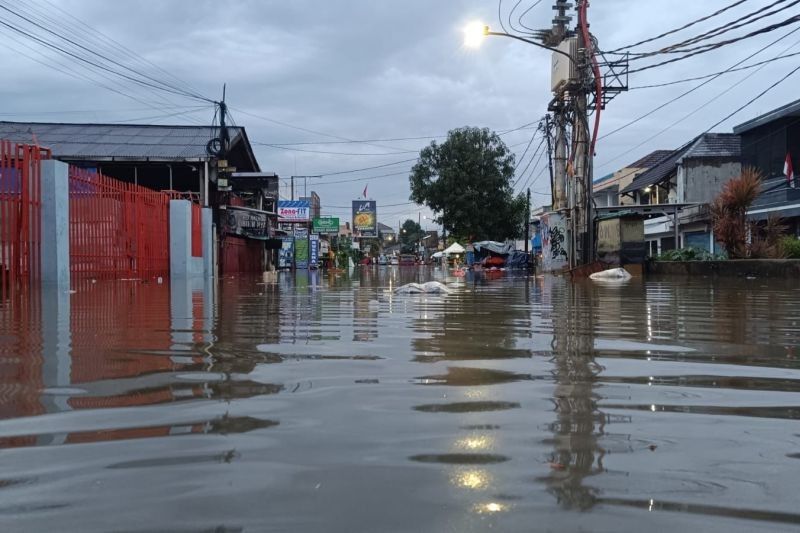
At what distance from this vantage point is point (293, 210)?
160 ft

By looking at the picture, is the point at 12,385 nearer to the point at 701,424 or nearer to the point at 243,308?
the point at 701,424

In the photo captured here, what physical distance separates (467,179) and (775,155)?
19125 mm

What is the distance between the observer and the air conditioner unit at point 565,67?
69.5 ft

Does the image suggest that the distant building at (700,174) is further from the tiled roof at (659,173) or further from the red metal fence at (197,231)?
the red metal fence at (197,231)

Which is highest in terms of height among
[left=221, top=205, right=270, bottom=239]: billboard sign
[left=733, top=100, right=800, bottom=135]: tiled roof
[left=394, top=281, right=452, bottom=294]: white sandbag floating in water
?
[left=733, top=100, right=800, bottom=135]: tiled roof

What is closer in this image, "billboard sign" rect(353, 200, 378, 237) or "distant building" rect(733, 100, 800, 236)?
"distant building" rect(733, 100, 800, 236)

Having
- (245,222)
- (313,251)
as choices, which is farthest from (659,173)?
(313,251)

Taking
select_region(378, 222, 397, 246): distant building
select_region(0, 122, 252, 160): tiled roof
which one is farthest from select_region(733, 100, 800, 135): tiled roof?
select_region(378, 222, 397, 246): distant building

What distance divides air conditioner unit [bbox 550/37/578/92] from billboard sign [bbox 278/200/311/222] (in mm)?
28141

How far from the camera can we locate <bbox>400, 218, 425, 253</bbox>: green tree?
14750 centimetres

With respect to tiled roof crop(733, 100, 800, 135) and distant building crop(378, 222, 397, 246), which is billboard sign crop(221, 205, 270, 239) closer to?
tiled roof crop(733, 100, 800, 135)

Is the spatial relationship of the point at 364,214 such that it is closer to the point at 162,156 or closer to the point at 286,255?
the point at 286,255

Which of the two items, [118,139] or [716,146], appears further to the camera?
[716,146]

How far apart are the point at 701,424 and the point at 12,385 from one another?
2913 mm
